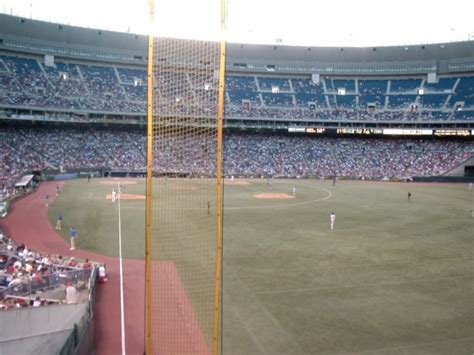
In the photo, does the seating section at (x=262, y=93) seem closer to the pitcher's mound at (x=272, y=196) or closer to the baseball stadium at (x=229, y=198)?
the baseball stadium at (x=229, y=198)

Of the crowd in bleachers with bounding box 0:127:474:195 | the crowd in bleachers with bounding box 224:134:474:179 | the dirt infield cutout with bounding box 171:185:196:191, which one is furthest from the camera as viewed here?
the crowd in bleachers with bounding box 224:134:474:179

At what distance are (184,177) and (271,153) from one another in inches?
2131

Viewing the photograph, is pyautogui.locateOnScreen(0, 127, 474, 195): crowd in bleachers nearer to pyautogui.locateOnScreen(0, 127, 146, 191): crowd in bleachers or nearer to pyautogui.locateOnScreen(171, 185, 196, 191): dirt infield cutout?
pyautogui.locateOnScreen(0, 127, 146, 191): crowd in bleachers

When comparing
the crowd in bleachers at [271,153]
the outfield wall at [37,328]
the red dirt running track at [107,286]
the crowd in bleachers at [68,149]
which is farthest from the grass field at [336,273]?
the crowd in bleachers at [271,153]

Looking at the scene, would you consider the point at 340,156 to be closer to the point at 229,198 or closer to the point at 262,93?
the point at 262,93

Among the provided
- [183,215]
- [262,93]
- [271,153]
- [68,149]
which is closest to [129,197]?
[183,215]

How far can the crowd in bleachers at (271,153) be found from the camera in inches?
2253

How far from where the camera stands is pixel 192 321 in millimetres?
11539

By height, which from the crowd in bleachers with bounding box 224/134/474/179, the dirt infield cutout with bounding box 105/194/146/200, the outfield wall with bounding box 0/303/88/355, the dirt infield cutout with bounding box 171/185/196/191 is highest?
the crowd in bleachers with bounding box 224/134/474/179

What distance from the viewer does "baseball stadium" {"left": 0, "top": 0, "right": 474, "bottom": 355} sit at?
9.80m

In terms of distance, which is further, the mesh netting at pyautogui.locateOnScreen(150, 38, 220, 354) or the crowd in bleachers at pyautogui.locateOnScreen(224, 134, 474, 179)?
the crowd in bleachers at pyautogui.locateOnScreen(224, 134, 474, 179)

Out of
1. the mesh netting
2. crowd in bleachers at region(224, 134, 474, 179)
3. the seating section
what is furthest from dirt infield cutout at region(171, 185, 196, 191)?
the seating section

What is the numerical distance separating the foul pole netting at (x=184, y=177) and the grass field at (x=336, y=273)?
998mm

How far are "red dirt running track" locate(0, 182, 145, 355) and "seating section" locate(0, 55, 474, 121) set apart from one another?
36.4 m
